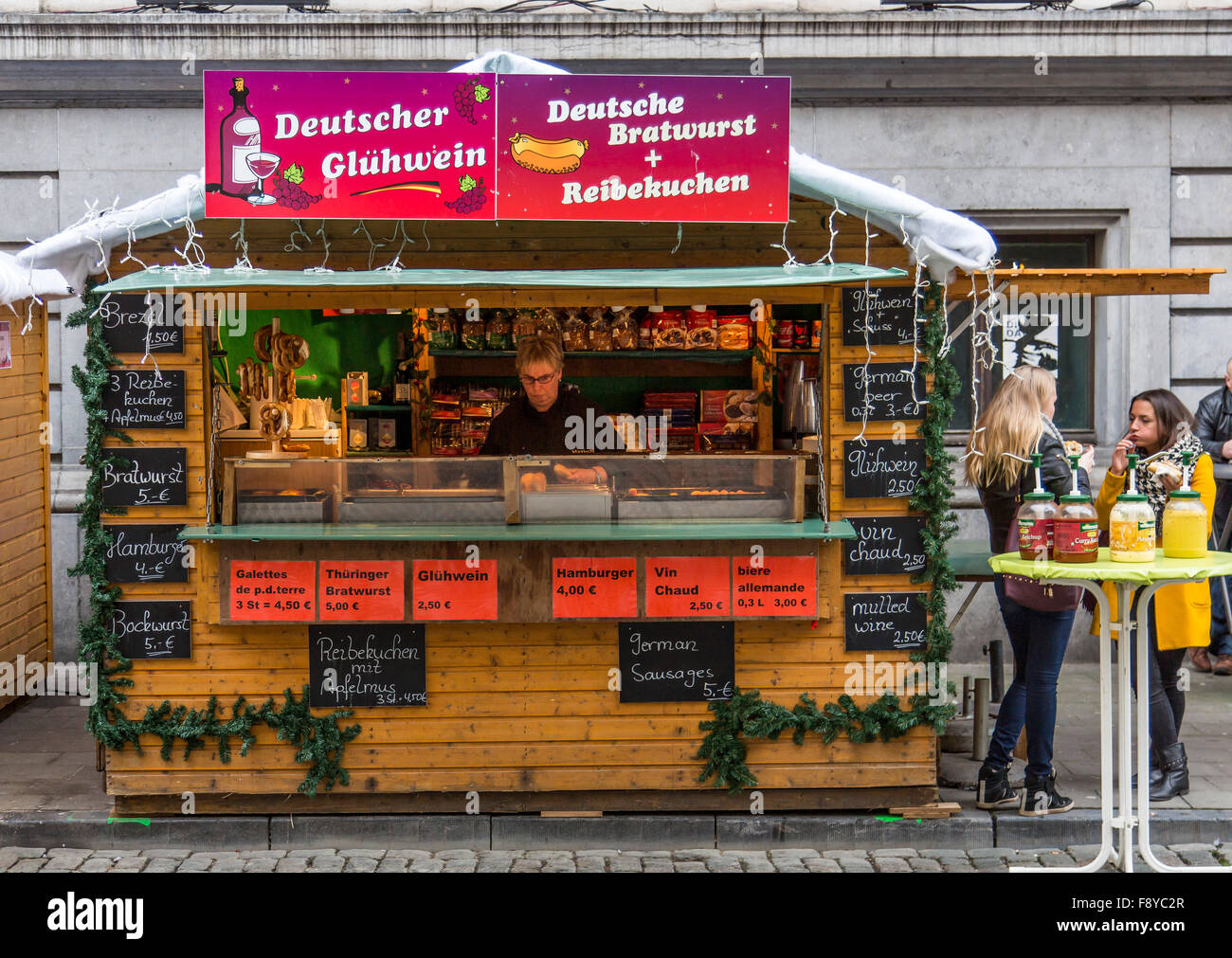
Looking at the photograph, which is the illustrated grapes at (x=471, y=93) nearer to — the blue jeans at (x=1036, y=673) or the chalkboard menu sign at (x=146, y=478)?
the chalkboard menu sign at (x=146, y=478)

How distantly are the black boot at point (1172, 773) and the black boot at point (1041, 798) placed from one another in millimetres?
587

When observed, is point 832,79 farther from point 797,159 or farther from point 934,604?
point 934,604

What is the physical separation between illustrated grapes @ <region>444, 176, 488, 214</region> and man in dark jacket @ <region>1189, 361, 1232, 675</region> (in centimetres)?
601

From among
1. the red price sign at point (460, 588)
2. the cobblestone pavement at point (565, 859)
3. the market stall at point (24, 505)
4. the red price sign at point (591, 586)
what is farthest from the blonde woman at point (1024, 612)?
the market stall at point (24, 505)

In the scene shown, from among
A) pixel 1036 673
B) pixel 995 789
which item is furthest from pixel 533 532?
pixel 995 789

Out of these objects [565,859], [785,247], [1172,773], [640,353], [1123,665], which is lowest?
[565,859]

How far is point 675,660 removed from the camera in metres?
6.48

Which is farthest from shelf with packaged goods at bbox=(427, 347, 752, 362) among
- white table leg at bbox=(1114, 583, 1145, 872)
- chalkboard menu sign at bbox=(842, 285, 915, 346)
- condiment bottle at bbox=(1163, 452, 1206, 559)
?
white table leg at bbox=(1114, 583, 1145, 872)

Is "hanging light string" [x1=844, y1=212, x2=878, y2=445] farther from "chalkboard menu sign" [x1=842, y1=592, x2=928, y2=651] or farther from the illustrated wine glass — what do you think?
the illustrated wine glass

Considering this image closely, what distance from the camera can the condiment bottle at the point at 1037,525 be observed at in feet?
18.3

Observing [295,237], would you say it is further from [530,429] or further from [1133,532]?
[1133,532]

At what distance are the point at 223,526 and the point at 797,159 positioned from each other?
327 cm

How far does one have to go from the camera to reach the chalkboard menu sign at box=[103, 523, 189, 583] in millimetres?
6445

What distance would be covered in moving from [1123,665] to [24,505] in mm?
6807
